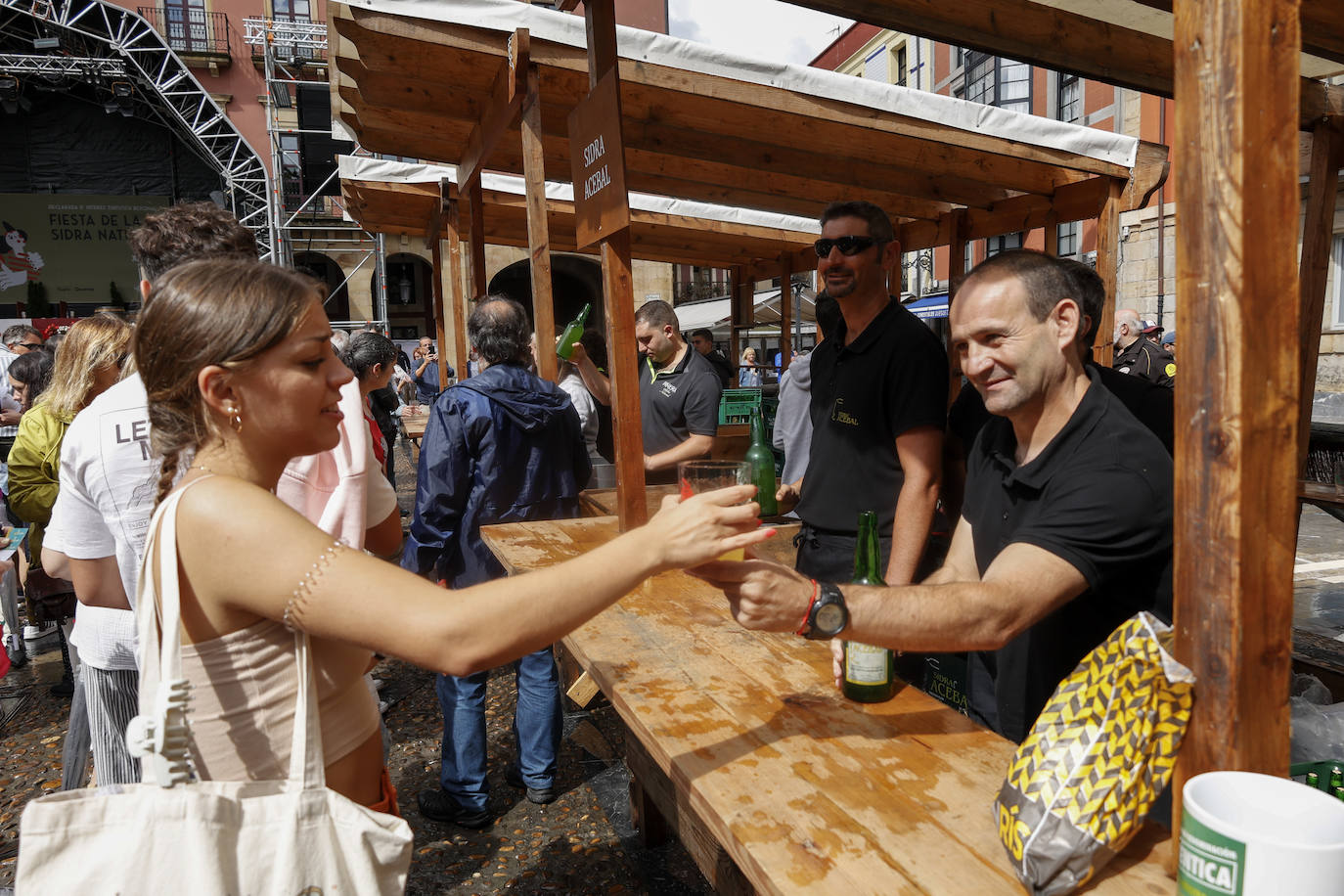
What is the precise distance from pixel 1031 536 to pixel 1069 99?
2377cm

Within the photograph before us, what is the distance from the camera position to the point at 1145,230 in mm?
16969

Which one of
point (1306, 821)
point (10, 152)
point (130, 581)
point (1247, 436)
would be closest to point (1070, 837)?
point (1306, 821)

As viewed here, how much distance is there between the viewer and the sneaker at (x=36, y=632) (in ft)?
18.1

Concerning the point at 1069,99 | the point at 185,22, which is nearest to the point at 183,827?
the point at 1069,99

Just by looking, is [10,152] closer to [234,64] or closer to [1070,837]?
[234,64]

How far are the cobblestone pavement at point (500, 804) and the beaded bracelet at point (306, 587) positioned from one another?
2.24m

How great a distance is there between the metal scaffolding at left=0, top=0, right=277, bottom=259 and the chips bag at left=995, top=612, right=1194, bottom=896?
22.6 m

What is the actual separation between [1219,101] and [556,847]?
316cm

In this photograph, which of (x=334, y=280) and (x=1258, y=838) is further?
(x=334, y=280)

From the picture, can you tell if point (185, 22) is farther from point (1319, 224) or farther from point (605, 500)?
point (1319, 224)

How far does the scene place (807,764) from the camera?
1438 mm

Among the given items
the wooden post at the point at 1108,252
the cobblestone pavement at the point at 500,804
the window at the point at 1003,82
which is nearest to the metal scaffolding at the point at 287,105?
the window at the point at 1003,82

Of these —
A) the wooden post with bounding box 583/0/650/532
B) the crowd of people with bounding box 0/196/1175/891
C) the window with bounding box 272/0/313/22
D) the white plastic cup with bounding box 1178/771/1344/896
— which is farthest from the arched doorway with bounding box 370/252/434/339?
the white plastic cup with bounding box 1178/771/1344/896

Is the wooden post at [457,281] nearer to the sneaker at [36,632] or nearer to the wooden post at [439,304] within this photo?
the wooden post at [439,304]
